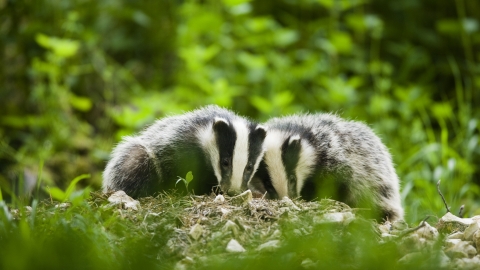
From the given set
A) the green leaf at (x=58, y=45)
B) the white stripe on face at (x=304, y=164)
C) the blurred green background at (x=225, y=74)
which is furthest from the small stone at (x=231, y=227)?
the green leaf at (x=58, y=45)

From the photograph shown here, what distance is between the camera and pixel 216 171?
397cm

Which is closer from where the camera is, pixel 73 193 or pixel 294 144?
pixel 73 193

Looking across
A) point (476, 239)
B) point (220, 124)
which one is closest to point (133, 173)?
point (220, 124)

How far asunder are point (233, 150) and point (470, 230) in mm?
1438

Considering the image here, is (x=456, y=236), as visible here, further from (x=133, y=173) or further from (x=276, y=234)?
(x=133, y=173)

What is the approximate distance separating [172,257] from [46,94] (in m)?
4.10

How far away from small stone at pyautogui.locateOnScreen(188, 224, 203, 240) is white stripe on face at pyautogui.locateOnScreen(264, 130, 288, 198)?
1224mm

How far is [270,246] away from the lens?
8.84ft

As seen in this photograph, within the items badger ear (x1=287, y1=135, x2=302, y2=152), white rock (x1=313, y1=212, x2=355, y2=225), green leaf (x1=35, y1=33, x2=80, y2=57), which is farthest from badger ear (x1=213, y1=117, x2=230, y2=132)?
green leaf (x1=35, y1=33, x2=80, y2=57)

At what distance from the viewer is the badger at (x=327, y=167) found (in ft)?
13.7

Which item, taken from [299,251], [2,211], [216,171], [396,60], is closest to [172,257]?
[299,251]

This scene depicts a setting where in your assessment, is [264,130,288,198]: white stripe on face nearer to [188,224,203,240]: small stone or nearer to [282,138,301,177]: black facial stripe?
[282,138,301,177]: black facial stripe

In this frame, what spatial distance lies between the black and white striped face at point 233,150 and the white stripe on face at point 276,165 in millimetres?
148

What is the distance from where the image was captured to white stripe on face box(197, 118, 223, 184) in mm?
3977
